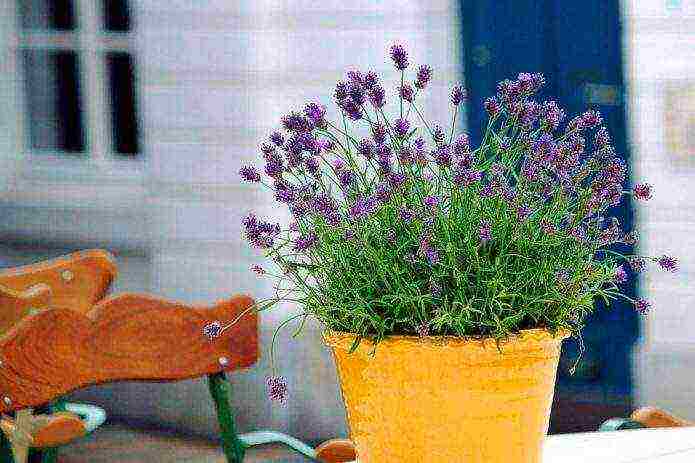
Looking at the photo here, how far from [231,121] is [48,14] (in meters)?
1.28

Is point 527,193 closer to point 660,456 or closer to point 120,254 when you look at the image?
point 660,456

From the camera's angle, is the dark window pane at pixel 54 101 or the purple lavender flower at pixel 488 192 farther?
the dark window pane at pixel 54 101

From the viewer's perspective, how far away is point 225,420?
6.12 ft

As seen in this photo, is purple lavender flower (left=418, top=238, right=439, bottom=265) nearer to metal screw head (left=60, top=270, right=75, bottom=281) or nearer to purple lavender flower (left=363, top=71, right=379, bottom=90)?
purple lavender flower (left=363, top=71, right=379, bottom=90)

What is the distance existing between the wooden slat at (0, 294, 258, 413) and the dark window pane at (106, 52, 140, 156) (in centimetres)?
294

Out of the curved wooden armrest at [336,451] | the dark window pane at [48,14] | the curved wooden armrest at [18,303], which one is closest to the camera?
the curved wooden armrest at [336,451]

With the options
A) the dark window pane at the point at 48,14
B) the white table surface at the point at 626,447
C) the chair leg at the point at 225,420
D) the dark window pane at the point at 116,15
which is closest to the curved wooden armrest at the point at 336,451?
the chair leg at the point at 225,420

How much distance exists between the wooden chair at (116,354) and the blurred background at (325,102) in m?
2.04

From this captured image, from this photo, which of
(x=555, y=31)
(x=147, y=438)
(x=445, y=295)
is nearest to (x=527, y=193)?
(x=445, y=295)

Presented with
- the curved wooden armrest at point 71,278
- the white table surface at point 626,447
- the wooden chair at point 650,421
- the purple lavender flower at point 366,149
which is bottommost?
the wooden chair at point 650,421

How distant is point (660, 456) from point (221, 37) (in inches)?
109

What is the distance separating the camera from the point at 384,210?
1225 millimetres

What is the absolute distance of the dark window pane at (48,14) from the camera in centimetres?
478

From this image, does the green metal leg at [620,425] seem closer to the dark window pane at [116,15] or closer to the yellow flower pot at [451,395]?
the yellow flower pot at [451,395]
